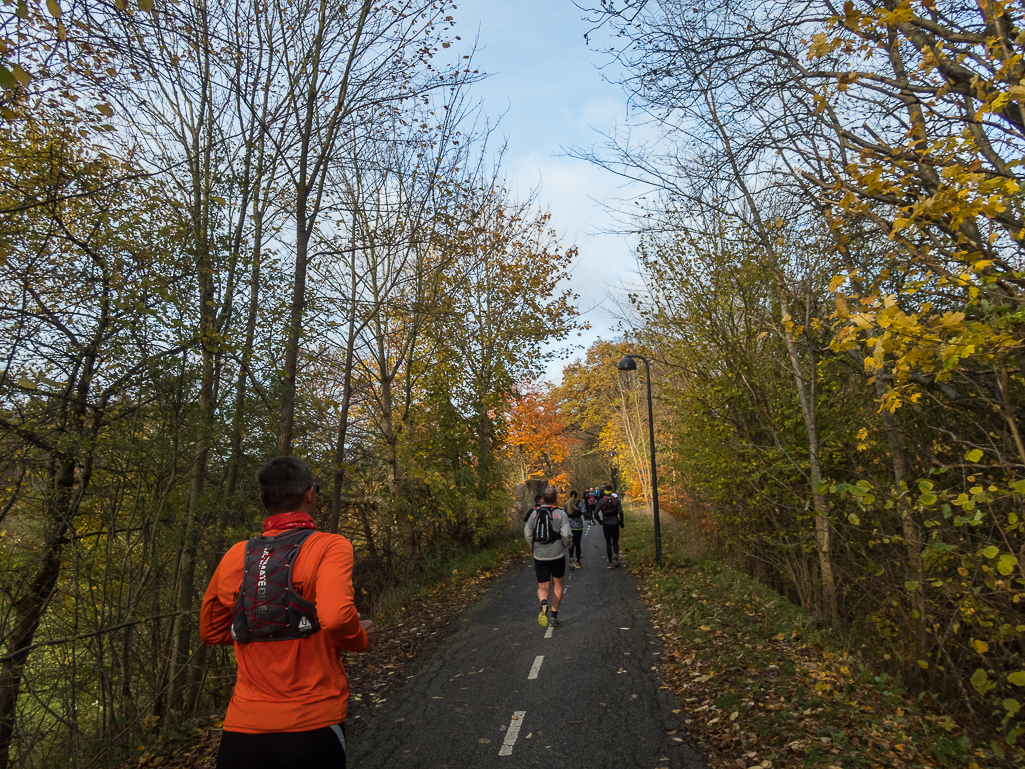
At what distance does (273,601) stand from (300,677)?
0.32 meters

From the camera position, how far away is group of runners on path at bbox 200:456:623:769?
2.22 meters

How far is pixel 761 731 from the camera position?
487 centimetres

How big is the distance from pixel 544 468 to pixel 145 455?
44.1 m

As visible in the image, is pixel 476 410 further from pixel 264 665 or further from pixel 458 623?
pixel 264 665

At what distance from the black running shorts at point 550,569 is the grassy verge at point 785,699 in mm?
1709

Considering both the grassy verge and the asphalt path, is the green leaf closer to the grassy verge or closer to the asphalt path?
the grassy verge

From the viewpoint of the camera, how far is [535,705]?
5957mm

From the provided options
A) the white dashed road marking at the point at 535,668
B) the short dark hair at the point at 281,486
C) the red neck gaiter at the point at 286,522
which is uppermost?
the short dark hair at the point at 281,486

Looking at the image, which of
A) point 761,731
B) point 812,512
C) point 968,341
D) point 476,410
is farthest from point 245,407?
point 476,410

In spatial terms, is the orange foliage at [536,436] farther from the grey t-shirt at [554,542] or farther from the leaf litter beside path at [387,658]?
the grey t-shirt at [554,542]

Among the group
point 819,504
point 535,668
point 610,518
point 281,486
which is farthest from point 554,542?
point 281,486

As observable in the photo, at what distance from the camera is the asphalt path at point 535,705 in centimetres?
488

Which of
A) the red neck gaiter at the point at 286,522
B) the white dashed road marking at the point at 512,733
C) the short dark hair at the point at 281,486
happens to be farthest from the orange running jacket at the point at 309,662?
the white dashed road marking at the point at 512,733

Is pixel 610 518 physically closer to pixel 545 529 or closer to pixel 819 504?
pixel 545 529
